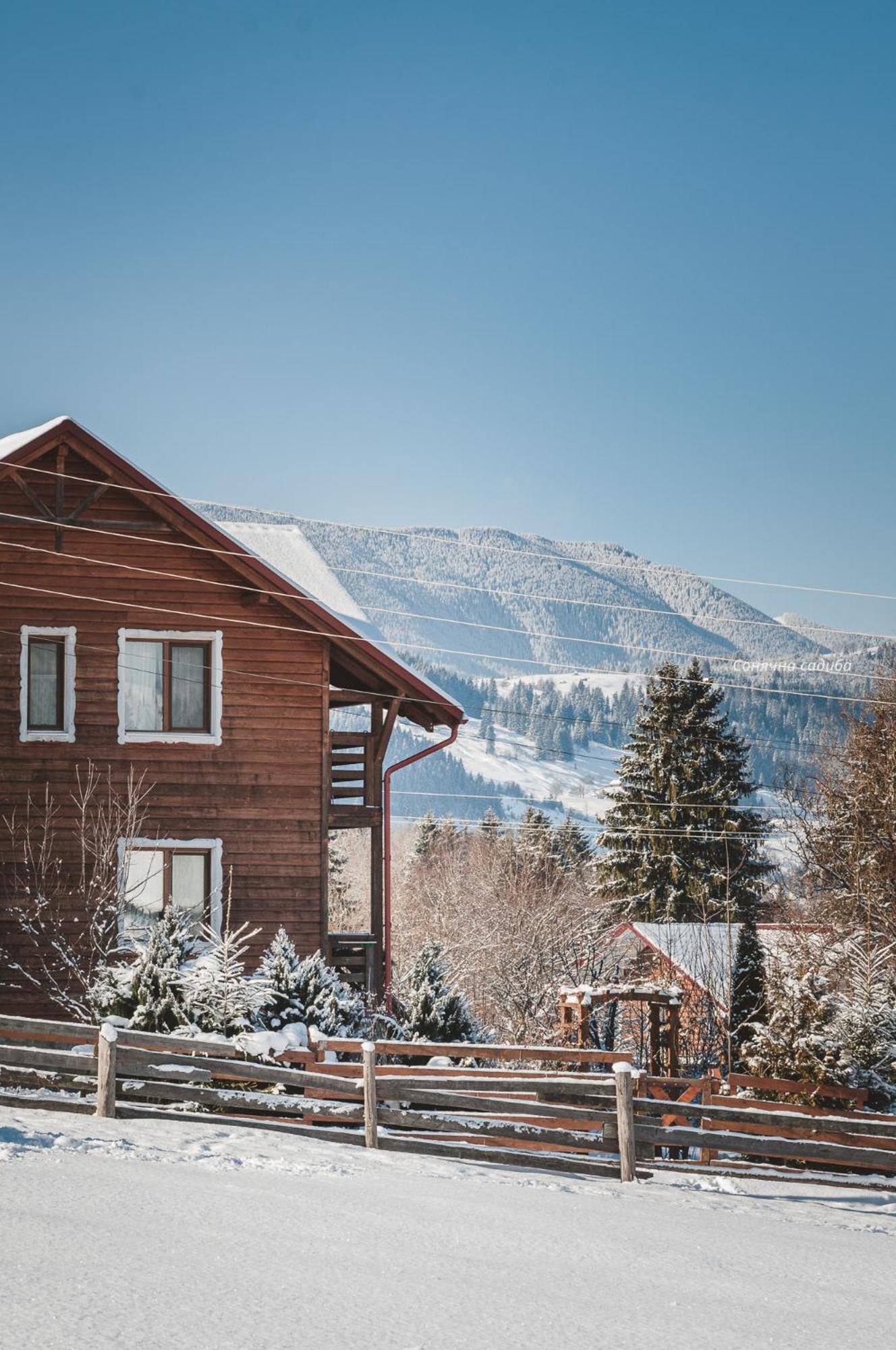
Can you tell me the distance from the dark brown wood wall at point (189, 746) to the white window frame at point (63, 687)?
91 mm

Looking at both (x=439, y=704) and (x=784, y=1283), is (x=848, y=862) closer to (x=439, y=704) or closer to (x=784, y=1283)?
(x=439, y=704)

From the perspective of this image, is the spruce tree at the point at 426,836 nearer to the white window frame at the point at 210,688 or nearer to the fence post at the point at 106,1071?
the white window frame at the point at 210,688

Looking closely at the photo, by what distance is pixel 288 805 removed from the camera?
21.5m

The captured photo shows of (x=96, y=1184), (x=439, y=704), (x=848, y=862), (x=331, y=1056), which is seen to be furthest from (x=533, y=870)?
(x=96, y=1184)

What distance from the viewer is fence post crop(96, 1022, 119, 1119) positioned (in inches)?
548

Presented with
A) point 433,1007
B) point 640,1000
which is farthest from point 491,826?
point 433,1007

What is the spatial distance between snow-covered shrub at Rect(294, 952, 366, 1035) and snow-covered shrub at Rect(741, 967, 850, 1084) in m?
5.28

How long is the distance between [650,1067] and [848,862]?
10106 millimetres

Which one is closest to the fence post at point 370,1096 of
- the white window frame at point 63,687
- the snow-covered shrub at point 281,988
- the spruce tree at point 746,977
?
the snow-covered shrub at point 281,988

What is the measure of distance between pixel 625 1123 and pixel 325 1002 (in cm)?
501

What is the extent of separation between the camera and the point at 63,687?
21.5 metres

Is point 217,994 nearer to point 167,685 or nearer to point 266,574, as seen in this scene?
point 167,685

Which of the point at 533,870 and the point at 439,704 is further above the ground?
the point at 439,704

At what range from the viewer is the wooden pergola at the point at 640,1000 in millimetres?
24812
